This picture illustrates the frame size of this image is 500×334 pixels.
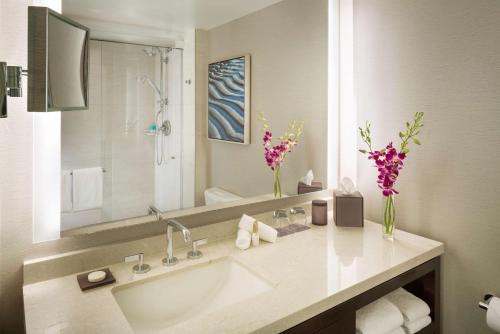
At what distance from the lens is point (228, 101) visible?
165 cm

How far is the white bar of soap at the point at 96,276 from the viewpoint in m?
1.16

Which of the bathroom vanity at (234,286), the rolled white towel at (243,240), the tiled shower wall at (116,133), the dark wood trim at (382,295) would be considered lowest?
the dark wood trim at (382,295)

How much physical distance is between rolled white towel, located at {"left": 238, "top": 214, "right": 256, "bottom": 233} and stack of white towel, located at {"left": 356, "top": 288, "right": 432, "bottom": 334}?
1.85 feet

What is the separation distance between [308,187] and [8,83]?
4.93 feet

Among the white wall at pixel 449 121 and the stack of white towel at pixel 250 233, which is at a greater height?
the white wall at pixel 449 121

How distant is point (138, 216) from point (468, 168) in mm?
1431

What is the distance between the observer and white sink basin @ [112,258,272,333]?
1.19m

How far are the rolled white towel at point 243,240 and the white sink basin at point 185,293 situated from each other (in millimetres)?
98

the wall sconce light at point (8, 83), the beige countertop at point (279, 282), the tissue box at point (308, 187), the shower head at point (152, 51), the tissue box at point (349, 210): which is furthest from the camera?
the tissue box at point (308, 187)

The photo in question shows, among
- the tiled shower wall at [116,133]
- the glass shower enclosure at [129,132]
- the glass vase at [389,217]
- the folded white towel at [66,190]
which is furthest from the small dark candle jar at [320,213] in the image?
the folded white towel at [66,190]

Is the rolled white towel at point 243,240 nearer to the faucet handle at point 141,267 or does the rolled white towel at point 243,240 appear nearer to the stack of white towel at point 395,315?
the faucet handle at point 141,267

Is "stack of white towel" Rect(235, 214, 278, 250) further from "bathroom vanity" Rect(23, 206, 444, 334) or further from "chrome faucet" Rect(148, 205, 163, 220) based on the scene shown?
"chrome faucet" Rect(148, 205, 163, 220)

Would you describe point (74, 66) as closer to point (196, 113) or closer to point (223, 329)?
point (196, 113)

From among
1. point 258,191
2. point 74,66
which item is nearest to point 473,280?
point 258,191
